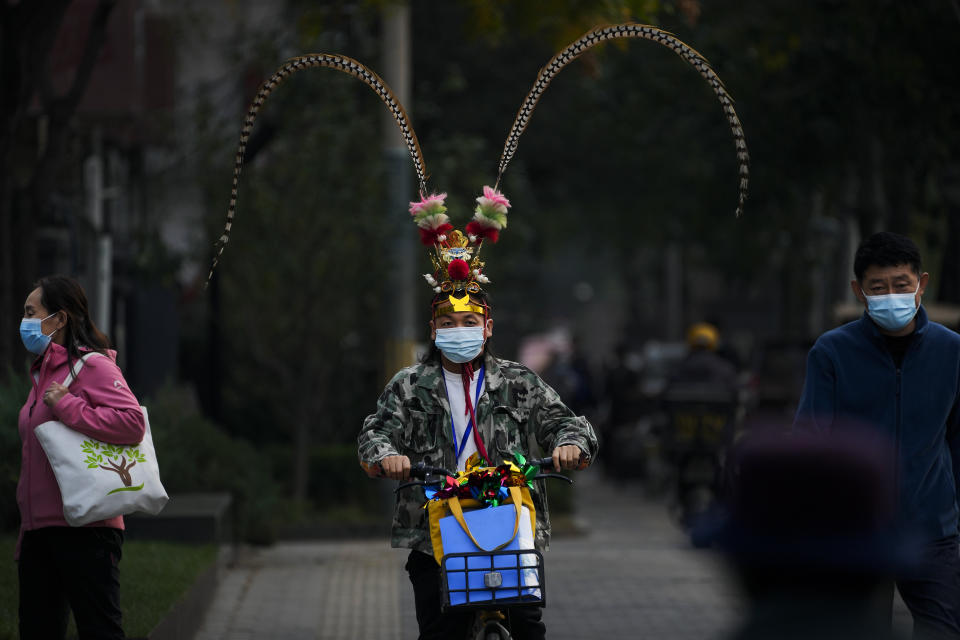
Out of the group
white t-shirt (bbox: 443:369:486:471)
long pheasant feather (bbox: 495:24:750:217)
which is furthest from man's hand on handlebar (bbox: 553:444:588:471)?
long pheasant feather (bbox: 495:24:750:217)

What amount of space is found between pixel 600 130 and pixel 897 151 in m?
10.2

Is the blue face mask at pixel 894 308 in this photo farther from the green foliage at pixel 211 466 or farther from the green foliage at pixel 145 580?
the green foliage at pixel 211 466

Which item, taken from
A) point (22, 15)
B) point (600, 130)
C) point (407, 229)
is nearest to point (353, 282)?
point (407, 229)

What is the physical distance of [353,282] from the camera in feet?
54.2

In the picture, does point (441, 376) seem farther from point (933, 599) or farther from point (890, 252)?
point (933, 599)

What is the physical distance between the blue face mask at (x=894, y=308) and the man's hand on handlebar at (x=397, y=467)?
65.6 inches

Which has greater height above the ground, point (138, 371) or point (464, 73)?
point (464, 73)

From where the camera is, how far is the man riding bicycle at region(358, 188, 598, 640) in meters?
5.60

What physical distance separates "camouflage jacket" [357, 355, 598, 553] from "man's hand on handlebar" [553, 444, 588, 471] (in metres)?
0.18

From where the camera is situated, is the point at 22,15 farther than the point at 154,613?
Yes

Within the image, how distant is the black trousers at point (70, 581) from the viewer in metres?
5.99

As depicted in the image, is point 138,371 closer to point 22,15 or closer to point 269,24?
point 269,24

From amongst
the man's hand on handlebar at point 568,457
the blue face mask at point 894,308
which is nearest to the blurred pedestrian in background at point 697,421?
the blue face mask at point 894,308

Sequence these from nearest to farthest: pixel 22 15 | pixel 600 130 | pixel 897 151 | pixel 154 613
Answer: pixel 154 613, pixel 22 15, pixel 897 151, pixel 600 130
